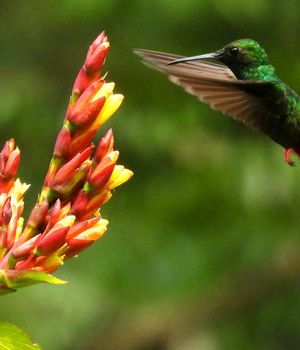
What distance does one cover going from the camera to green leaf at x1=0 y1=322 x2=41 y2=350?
2.72 m

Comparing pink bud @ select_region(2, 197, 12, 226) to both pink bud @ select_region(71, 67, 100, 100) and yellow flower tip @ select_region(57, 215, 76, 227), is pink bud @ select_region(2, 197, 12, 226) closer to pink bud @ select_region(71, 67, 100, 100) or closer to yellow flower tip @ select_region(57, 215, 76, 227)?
yellow flower tip @ select_region(57, 215, 76, 227)

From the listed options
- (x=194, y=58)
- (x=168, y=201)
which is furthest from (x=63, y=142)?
(x=168, y=201)

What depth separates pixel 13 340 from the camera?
2.73m

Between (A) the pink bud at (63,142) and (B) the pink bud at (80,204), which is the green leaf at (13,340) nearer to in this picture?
(B) the pink bud at (80,204)

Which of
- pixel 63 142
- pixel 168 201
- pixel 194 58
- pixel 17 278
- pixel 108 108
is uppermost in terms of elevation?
pixel 194 58

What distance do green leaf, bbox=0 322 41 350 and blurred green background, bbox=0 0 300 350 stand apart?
5857mm

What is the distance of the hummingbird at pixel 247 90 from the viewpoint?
155 inches

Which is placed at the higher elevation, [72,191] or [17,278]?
[72,191]

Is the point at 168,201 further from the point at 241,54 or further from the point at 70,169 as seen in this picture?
the point at 70,169

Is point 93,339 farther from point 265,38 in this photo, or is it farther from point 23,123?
point 265,38

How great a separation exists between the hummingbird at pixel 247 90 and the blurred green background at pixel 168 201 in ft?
13.7

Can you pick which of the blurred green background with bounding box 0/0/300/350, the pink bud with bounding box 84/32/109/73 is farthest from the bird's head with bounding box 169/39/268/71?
the blurred green background with bounding box 0/0/300/350

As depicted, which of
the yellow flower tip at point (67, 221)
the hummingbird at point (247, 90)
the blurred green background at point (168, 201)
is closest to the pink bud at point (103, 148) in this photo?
the yellow flower tip at point (67, 221)

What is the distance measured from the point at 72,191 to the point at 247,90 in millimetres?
1339
